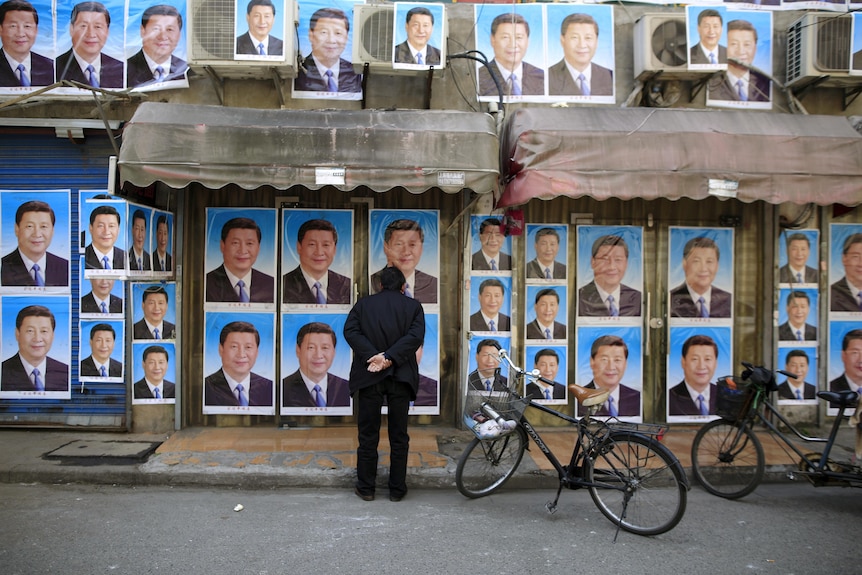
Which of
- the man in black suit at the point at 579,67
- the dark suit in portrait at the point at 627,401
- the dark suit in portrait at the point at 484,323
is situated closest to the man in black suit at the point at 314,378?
the dark suit in portrait at the point at 484,323

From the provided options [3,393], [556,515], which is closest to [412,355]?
[556,515]

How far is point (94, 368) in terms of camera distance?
6.77 metres

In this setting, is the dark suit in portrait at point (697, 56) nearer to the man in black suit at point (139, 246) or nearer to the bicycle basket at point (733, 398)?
the bicycle basket at point (733, 398)

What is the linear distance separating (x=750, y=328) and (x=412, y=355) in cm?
466

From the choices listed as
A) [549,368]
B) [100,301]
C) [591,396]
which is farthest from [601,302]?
[100,301]

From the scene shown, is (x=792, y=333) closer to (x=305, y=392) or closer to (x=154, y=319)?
(x=305, y=392)

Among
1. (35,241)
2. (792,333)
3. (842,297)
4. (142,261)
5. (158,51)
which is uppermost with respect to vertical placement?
(158,51)

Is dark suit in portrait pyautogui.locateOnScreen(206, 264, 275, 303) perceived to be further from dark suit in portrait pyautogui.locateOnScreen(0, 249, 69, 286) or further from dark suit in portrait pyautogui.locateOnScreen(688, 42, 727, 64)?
dark suit in portrait pyautogui.locateOnScreen(688, 42, 727, 64)

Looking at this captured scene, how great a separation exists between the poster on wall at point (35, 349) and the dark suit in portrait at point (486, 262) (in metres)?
4.77

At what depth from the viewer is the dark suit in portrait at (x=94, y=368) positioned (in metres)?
6.77

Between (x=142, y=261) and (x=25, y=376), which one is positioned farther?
(x=25, y=376)

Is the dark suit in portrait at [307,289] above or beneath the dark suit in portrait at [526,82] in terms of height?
beneath

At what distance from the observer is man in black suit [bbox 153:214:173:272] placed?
21.2 ft

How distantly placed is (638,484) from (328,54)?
220 inches
